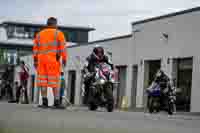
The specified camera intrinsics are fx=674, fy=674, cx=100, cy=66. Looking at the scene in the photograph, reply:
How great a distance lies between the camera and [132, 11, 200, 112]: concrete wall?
29656 mm

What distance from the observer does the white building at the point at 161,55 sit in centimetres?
2994

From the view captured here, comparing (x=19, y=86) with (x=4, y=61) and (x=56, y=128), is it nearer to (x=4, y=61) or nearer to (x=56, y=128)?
(x=56, y=128)

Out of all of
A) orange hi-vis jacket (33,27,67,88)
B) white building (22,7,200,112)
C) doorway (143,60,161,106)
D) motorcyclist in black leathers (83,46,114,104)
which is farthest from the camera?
Answer: doorway (143,60,161,106)

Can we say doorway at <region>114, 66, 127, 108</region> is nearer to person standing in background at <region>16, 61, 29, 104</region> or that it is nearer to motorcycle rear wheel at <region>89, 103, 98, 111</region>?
person standing in background at <region>16, 61, 29, 104</region>

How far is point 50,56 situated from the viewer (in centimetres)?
1251

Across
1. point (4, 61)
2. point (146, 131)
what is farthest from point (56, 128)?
point (4, 61)

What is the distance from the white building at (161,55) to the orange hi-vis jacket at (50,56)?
17.1 meters

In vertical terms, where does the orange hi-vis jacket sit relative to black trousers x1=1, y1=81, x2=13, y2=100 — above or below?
above

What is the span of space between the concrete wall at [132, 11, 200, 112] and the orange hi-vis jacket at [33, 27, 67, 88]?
1704 centimetres

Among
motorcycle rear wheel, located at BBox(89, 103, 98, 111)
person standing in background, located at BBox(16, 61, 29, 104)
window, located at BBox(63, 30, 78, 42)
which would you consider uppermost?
window, located at BBox(63, 30, 78, 42)

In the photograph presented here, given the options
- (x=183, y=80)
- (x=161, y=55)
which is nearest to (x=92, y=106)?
(x=183, y=80)

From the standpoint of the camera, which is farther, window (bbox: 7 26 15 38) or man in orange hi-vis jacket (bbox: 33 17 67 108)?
window (bbox: 7 26 15 38)

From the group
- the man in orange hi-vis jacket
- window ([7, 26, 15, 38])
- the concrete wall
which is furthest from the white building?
window ([7, 26, 15, 38])

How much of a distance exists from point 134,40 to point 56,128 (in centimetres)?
3046
